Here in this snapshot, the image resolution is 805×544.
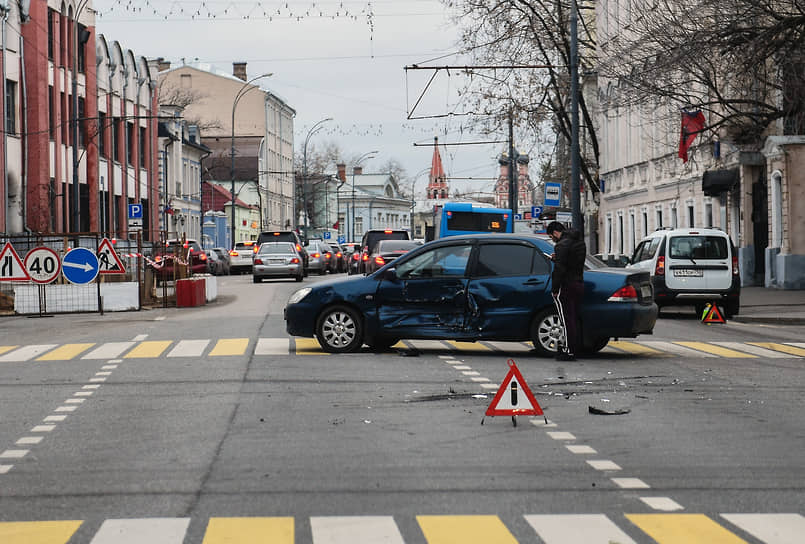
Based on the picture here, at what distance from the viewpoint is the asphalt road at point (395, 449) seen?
679 cm

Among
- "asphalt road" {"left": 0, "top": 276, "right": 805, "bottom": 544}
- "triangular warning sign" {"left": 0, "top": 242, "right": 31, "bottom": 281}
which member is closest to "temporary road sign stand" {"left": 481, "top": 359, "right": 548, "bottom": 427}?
"asphalt road" {"left": 0, "top": 276, "right": 805, "bottom": 544}

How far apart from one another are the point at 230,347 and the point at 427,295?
3.13 metres

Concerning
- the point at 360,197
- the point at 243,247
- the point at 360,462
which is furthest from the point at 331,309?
the point at 360,197

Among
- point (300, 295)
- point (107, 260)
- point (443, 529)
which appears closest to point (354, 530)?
point (443, 529)

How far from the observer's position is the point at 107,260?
95.6 feet

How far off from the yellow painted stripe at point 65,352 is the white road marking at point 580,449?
9.34m

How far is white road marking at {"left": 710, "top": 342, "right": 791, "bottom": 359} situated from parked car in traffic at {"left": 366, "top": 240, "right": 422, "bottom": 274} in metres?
20.0

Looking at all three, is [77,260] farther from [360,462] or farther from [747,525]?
[747,525]

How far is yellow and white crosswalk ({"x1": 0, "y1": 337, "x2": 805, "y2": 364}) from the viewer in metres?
17.6

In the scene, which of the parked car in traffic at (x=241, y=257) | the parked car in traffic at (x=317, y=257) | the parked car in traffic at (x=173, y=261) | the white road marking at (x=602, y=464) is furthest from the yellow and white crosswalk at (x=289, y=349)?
the parked car in traffic at (x=241, y=257)

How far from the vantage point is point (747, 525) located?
265 inches

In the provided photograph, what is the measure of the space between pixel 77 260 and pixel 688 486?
22.6m

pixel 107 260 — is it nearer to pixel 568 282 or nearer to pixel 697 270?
pixel 697 270

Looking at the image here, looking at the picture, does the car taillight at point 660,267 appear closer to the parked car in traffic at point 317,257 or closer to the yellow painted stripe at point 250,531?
the yellow painted stripe at point 250,531
